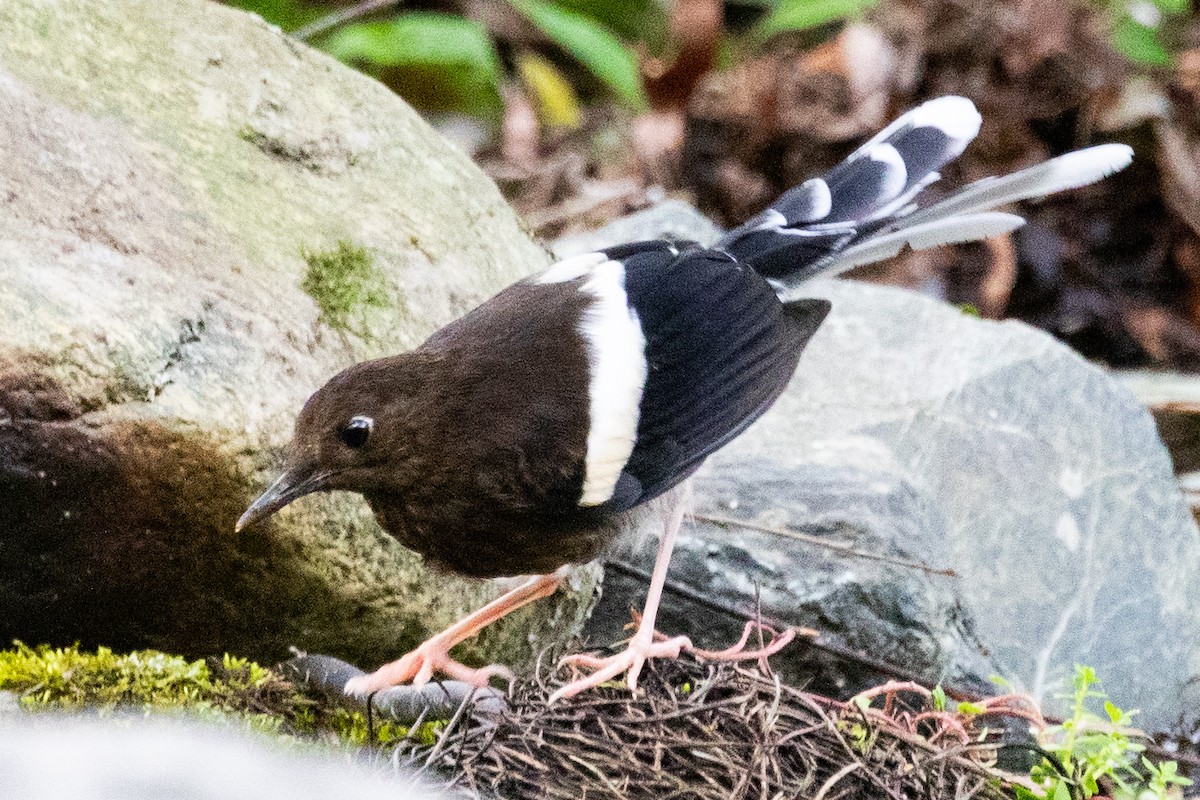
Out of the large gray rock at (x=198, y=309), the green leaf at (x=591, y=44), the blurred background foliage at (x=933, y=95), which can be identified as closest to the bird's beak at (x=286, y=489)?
the large gray rock at (x=198, y=309)

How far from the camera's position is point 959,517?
172 inches

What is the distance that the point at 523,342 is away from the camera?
→ 10.3ft

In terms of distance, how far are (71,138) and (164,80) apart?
17.7 inches

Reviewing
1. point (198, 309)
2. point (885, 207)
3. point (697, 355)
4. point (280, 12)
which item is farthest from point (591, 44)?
point (198, 309)

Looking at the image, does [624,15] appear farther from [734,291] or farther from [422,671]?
[422,671]

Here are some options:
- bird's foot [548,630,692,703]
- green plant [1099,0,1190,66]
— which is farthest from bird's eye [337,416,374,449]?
green plant [1099,0,1190,66]

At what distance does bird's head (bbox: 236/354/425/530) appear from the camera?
2828 mm

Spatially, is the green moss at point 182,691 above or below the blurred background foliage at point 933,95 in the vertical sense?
above

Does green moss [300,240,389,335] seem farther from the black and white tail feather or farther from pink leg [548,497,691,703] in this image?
pink leg [548,497,691,703]

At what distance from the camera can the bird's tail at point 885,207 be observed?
376 cm

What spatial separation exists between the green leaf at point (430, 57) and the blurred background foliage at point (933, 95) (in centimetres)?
1

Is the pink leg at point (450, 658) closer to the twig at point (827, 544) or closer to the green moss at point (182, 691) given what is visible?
the green moss at point (182, 691)

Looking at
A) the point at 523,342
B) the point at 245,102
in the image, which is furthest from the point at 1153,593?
the point at 245,102

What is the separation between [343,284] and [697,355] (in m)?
0.91
